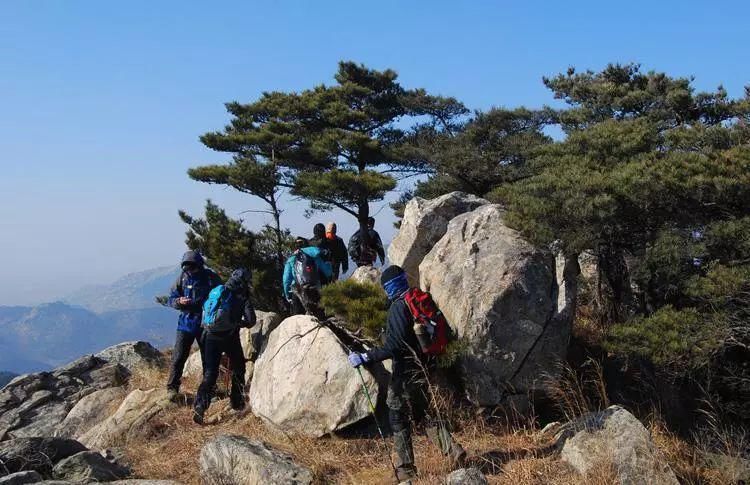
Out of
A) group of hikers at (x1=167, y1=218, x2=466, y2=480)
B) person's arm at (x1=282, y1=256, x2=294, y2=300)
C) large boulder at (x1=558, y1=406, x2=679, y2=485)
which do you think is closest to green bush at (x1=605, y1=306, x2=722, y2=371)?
large boulder at (x1=558, y1=406, x2=679, y2=485)

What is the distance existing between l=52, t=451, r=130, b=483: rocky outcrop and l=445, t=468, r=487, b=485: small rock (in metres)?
3.89

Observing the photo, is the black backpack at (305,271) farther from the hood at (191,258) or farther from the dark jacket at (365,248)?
the dark jacket at (365,248)

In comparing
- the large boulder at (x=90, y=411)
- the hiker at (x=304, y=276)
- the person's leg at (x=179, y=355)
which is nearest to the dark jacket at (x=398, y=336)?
the hiker at (x=304, y=276)

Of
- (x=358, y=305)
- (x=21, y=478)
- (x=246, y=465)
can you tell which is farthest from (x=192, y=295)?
(x=246, y=465)

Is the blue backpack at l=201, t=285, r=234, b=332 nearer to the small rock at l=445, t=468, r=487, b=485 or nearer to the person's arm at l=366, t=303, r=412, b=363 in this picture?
the person's arm at l=366, t=303, r=412, b=363

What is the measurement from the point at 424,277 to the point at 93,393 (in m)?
7.26

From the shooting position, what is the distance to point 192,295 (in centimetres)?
974

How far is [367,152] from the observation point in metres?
20.8

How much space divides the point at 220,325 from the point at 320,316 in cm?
147

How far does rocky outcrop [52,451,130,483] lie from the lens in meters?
6.89

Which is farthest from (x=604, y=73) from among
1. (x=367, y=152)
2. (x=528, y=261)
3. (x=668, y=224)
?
(x=528, y=261)

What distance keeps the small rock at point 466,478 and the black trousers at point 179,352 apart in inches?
197

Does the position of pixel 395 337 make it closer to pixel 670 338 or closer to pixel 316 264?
pixel 670 338

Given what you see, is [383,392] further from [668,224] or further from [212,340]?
[668,224]
